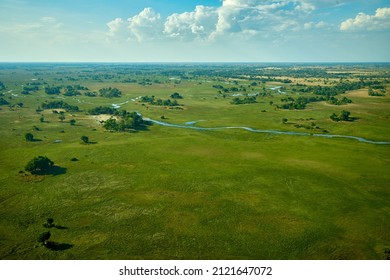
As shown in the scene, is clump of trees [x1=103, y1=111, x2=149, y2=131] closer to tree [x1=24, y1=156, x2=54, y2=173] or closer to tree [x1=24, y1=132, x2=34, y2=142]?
tree [x1=24, y1=132, x2=34, y2=142]

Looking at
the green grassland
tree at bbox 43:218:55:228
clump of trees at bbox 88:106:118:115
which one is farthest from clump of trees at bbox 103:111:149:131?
tree at bbox 43:218:55:228

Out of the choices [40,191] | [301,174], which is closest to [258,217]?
[301,174]

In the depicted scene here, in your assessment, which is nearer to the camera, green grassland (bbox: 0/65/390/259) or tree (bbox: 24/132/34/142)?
green grassland (bbox: 0/65/390/259)

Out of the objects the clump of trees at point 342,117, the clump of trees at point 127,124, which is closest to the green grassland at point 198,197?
the clump of trees at point 127,124

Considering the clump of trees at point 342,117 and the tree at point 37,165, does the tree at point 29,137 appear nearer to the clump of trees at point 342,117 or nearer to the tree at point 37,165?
the tree at point 37,165

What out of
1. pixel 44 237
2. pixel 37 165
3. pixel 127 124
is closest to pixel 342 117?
pixel 127 124

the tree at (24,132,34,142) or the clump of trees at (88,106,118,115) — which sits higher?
the clump of trees at (88,106,118,115)

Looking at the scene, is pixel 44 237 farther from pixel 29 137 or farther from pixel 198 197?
pixel 29 137
